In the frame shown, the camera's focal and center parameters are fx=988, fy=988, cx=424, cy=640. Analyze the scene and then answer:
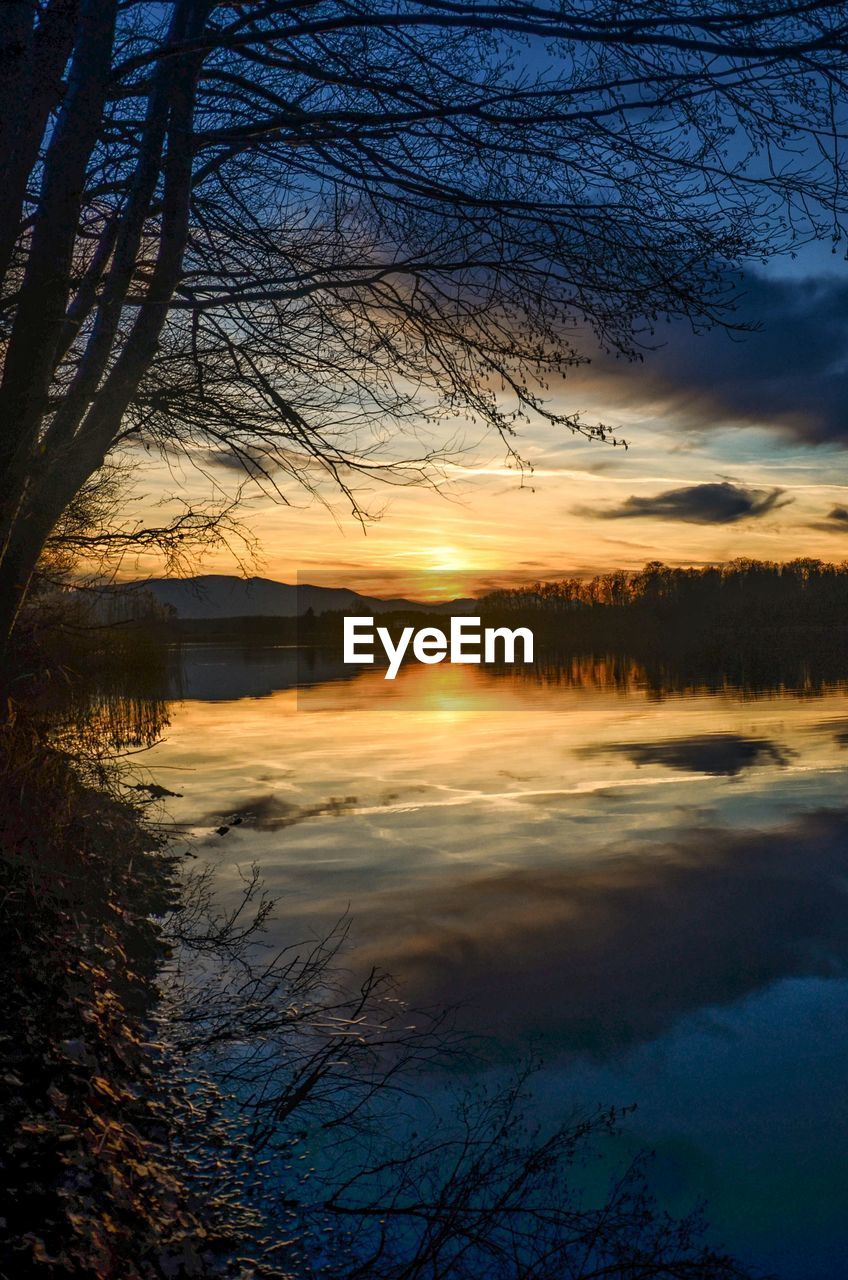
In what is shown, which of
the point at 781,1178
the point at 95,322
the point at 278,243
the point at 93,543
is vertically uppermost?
the point at 278,243

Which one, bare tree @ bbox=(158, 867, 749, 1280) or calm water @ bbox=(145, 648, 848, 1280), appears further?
calm water @ bbox=(145, 648, 848, 1280)

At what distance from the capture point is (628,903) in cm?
1216

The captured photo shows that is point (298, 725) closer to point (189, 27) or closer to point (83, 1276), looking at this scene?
point (189, 27)

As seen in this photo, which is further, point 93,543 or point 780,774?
point 780,774

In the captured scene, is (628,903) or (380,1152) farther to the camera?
(628,903)

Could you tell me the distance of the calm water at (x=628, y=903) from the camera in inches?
275

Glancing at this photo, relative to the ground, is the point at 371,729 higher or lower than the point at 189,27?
lower

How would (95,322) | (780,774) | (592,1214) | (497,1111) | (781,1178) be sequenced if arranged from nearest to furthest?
1. (592,1214)
2. (781,1178)
3. (497,1111)
4. (95,322)
5. (780,774)

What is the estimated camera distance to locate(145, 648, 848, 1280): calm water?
22.9 feet

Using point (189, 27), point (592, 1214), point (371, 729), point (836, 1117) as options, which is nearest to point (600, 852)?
point (836, 1117)

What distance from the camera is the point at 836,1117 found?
7.11m

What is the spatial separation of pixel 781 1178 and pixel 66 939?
16.3ft

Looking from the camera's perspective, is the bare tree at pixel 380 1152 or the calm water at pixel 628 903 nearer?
the bare tree at pixel 380 1152

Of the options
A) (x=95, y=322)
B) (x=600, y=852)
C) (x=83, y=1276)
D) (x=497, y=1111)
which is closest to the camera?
(x=83, y=1276)
